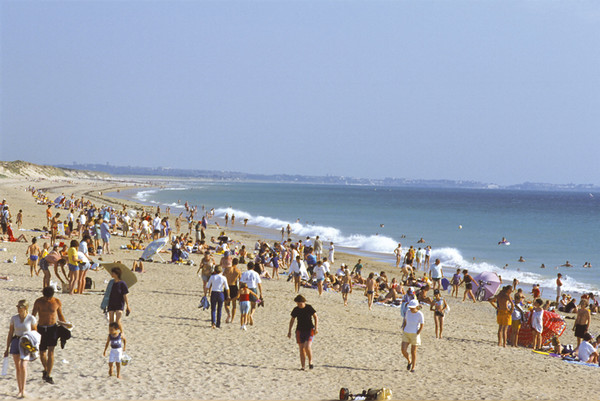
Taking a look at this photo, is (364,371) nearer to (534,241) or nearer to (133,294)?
(133,294)

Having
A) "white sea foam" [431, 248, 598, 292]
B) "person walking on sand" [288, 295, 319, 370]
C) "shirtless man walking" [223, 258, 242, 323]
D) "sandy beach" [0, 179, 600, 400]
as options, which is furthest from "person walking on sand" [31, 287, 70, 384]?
"white sea foam" [431, 248, 598, 292]

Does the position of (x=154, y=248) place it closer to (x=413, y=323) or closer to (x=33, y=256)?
(x=33, y=256)

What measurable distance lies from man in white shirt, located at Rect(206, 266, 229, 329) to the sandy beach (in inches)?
12.0

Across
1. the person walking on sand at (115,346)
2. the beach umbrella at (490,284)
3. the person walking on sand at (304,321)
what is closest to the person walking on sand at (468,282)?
the beach umbrella at (490,284)

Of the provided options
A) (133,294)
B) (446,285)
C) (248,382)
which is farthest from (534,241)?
(248,382)

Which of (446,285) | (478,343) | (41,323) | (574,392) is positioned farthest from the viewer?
(446,285)

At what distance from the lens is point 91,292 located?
1528cm

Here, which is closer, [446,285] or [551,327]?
[551,327]

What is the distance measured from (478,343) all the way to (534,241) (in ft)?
138

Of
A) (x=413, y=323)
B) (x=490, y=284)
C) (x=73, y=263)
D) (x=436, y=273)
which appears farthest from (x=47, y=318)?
(x=436, y=273)

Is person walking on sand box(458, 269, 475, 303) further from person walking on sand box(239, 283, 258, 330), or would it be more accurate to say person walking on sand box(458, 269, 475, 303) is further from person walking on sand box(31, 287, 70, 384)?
person walking on sand box(31, 287, 70, 384)

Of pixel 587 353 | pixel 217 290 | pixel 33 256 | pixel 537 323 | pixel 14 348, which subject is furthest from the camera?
pixel 33 256

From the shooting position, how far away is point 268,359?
10.9 metres

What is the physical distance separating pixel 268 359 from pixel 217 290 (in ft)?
6.96
